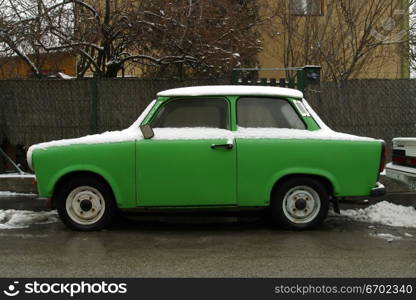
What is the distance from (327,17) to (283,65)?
5.85 ft

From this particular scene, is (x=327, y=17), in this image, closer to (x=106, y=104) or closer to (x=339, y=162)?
(x=106, y=104)

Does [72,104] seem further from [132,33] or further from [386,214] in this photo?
[386,214]

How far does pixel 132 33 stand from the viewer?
9859 millimetres

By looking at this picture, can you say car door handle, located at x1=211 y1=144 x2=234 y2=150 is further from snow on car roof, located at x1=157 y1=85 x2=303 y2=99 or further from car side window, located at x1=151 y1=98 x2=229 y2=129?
snow on car roof, located at x1=157 y1=85 x2=303 y2=99

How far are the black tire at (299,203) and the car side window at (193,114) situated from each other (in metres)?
1.10

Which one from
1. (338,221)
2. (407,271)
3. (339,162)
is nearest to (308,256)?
(407,271)

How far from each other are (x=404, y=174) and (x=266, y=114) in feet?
7.36

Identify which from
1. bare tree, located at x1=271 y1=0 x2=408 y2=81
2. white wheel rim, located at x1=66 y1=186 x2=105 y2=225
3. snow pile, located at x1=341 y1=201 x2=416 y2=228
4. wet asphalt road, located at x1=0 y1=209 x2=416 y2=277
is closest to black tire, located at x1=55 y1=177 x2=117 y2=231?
white wheel rim, located at x1=66 y1=186 x2=105 y2=225

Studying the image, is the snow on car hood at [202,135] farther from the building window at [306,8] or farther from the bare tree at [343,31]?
the building window at [306,8]

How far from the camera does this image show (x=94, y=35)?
32.5 ft

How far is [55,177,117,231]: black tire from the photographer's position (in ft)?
21.3

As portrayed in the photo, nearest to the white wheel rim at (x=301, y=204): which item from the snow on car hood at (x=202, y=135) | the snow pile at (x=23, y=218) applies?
the snow on car hood at (x=202, y=135)

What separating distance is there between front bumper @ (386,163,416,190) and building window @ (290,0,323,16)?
19.2 feet

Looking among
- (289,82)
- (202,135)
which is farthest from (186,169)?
(289,82)
